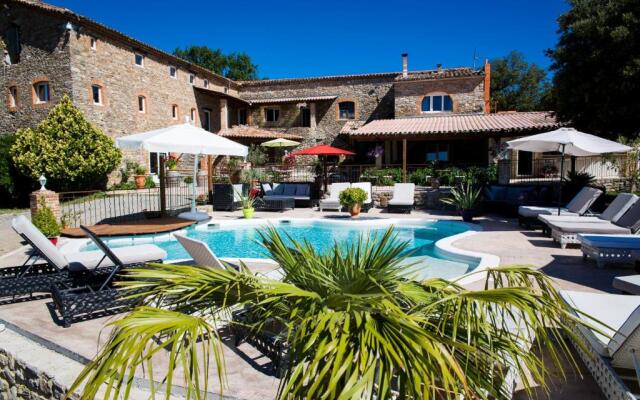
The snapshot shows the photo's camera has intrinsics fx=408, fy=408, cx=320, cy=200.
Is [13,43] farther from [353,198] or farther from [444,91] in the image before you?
[444,91]

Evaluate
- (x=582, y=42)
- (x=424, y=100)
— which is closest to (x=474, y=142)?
(x=424, y=100)

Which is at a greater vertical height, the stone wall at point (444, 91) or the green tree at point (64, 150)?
the stone wall at point (444, 91)

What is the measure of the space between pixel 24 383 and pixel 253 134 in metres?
23.1

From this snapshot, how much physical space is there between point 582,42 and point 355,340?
48.5ft

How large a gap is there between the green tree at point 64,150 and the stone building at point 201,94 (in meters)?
1.10

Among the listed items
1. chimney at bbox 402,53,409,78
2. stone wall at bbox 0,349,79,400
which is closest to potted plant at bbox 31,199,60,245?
stone wall at bbox 0,349,79,400

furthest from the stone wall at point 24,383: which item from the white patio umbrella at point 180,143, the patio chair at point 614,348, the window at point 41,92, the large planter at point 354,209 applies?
the window at point 41,92

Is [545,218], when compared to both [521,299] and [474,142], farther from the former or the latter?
[474,142]

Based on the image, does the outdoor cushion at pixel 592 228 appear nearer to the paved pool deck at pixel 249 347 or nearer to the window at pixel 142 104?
the paved pool deck at pixel 249 347

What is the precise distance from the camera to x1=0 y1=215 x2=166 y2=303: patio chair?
512cm

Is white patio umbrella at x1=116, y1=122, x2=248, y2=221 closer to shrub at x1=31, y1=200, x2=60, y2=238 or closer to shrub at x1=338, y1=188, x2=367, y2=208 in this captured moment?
shrub at x1=31, y1=200, x2=60, y2=238

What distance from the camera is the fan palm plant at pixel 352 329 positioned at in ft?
4.83

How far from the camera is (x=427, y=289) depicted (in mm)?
2434

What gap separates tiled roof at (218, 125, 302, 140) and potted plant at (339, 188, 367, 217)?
47.2 feet
